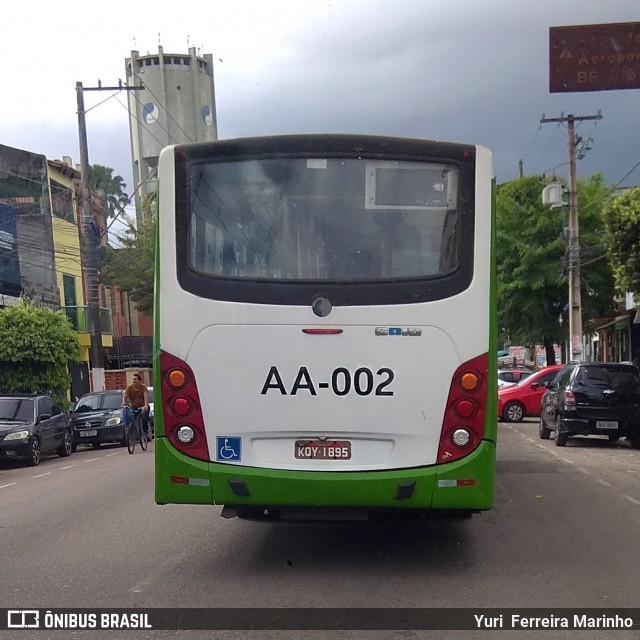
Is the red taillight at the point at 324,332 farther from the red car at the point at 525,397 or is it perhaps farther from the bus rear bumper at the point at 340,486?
the red car at the point at 525,397

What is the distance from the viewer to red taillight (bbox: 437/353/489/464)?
6668mm

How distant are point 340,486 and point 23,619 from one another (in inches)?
92.7

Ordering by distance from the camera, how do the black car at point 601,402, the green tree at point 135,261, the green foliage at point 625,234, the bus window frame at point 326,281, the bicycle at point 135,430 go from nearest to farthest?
the bus window frame at point 326,281, the black car at point 601,402, the green foliage at point 625,234, the bicycle at point 135,430, the green tree at point 135,261

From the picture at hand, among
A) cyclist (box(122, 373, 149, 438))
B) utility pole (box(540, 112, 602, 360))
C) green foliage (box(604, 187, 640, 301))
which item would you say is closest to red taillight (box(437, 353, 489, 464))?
green foliage (box(604, 187, 640, 301))

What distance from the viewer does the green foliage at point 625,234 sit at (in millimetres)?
Answer: 19688

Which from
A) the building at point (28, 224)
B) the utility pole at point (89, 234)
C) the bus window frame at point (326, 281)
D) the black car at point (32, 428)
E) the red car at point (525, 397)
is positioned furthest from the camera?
the building at point (28, 224)

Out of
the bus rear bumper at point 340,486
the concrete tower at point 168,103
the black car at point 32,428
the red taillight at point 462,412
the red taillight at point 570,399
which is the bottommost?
the black car at point 32,428

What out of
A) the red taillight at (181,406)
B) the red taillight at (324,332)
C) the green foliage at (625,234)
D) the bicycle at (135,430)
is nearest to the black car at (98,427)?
the bicycle at (135,430)

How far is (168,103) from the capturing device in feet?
249

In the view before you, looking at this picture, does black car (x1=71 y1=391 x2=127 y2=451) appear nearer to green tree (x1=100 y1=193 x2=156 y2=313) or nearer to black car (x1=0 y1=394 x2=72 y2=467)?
black car (x1=0 y1=394 x2=72 y2=467)

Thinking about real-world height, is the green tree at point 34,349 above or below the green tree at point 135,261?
below

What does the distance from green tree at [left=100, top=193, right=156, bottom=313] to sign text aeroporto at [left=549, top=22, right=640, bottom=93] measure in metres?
30.3

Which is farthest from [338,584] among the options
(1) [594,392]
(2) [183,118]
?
(2) [183,118]

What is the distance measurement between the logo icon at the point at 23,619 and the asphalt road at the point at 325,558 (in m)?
0.13
